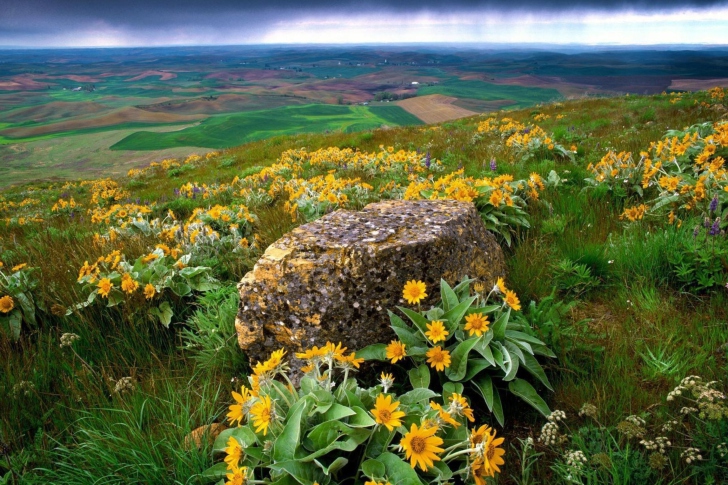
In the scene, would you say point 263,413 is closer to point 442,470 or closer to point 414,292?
point 442,470

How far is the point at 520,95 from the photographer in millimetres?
91125

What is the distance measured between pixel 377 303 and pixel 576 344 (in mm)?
1286

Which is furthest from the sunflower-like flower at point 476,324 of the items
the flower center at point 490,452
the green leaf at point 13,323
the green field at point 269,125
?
the green field at point 269,125

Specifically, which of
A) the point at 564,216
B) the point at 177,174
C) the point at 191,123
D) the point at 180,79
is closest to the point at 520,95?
the point at 191,123

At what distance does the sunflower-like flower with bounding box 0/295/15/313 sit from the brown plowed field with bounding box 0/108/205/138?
285 feet

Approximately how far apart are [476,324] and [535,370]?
1.56ft

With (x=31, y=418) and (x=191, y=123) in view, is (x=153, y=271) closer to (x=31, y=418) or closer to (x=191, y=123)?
(x=31, y=418)

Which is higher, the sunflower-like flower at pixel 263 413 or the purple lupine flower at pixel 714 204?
the purple lupine flower at pixel 714 204

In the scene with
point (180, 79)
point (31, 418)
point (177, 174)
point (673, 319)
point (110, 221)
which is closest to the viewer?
point (31, 418)

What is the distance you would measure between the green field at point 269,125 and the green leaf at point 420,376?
40.9m

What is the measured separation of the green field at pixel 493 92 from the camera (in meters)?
85.1

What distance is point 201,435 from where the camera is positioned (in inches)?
87.7

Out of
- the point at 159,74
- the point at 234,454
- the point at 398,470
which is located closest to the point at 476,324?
the point at 398,470

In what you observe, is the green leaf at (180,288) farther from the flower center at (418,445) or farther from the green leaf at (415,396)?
the flower center at (418,445)
